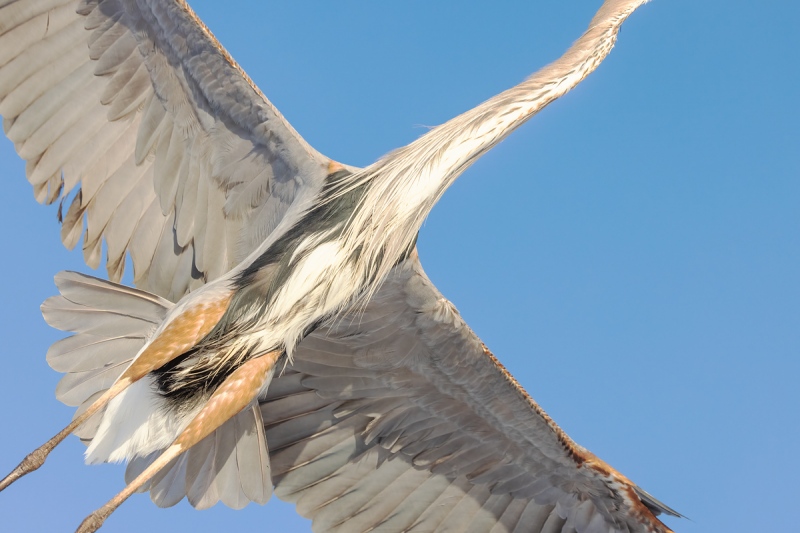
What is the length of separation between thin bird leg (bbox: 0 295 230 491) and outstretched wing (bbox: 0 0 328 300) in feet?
2.87

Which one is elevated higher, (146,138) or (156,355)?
(146,138)

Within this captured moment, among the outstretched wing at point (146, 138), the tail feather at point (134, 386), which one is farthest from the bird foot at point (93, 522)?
the outstretched wing at point (146, 138)

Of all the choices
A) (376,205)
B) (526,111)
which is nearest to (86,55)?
(376,205)

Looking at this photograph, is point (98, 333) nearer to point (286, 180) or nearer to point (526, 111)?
point (286, 180)

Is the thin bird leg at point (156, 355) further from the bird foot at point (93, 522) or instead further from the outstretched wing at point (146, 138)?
the outstretched wing at point (146, 138)

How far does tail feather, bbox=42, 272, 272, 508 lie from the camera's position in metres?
5.30

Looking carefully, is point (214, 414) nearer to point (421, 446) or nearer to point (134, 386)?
point (134, 386)

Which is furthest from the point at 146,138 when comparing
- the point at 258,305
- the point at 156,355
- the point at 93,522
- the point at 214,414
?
the point at 93,522

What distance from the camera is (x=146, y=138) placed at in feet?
19.3

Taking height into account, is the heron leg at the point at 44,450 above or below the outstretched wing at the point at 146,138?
below

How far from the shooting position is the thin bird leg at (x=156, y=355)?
489 centimetres

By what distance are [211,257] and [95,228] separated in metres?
0.71

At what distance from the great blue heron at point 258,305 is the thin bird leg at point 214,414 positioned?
0.04 ft

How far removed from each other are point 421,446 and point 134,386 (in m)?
2.21
